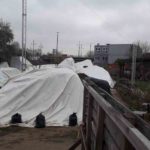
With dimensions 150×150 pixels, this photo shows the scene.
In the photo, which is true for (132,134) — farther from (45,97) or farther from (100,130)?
(45,97)

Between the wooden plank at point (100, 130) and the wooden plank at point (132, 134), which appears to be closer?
the wooden plank at point (132, 134)

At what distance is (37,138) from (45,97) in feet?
13.5

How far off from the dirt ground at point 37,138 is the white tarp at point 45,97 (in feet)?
4.18

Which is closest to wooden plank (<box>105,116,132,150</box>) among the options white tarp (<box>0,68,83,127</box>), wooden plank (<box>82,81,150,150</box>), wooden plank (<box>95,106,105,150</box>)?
wooden plank (<box>82,81,150,150</box>)

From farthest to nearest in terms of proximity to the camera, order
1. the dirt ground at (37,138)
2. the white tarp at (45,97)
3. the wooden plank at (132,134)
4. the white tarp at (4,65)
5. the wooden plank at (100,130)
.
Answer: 1. the white tarp at (4,65)
2. the white tarp at (45,97)
3. the dirt ground at (37,138)
4. the wooden plank at (100,130)
5. the wooden plank at (132,134)

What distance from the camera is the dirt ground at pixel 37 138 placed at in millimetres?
10438

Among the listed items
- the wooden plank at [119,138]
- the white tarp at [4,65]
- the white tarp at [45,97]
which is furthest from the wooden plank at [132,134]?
the white tarp at [4,65]

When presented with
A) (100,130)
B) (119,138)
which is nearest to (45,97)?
(100,130)

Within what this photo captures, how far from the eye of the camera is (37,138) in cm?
1158

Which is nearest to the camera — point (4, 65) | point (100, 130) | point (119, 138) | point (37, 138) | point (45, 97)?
point (119, 138)

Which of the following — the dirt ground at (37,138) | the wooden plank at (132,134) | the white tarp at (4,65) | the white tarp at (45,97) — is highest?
the wooden plank at (132,134)

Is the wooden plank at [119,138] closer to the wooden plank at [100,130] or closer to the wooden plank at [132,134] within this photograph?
the wooden plank at [132,134]

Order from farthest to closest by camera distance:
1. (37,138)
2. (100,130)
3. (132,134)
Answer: (37,138)
(100,130)
(132,134)

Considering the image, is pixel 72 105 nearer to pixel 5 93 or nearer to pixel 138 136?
pixel 5 93
